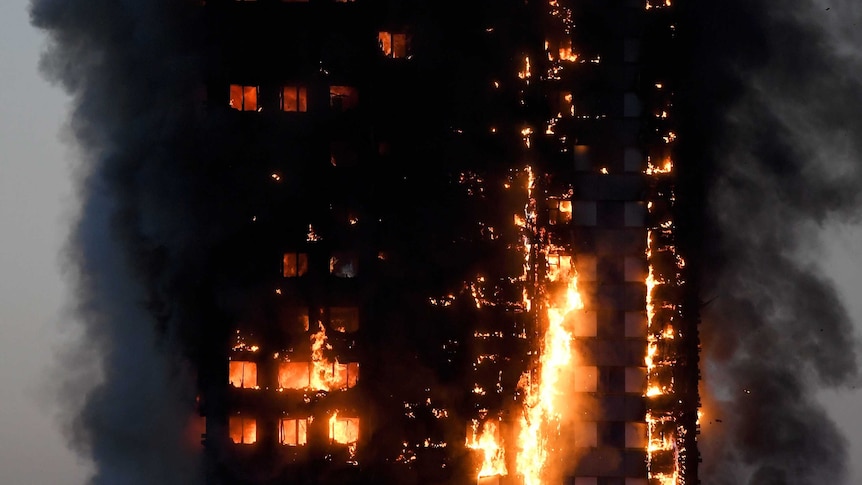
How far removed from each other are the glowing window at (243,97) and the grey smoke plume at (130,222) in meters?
1.44

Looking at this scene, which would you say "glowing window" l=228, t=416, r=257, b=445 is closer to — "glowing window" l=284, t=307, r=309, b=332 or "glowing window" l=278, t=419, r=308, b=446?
"glowing window" l=278, t=419, r=308, b=446

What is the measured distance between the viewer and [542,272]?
1371 inches

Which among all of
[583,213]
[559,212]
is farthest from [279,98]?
[583,213]

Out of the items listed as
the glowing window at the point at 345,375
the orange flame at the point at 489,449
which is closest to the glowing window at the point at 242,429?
the glowing window at the point at 345,375

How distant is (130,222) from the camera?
34656mm

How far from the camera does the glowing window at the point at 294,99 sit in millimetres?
34094

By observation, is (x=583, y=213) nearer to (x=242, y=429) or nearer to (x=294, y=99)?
(x=294, y=99)

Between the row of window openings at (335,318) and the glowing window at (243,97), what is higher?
the glowing window at (243,97)

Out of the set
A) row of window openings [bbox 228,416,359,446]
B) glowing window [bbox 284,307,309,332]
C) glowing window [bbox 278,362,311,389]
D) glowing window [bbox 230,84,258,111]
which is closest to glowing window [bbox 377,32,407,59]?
glowing window [bbox 230,84,258,111]

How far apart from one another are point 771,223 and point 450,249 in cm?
1180

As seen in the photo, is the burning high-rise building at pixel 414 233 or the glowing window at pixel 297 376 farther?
the glowing window at pixel 297 376

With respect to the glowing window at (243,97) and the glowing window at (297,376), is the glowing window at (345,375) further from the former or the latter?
the glowing window at (243,97)

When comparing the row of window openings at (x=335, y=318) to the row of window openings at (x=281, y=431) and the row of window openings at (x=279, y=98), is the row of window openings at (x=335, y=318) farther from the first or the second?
the row of window openings at (x=279, y=98)

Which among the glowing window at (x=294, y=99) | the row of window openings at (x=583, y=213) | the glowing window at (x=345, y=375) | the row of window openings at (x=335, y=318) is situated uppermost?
the glowing window at (x=294, y=99)
